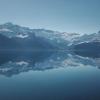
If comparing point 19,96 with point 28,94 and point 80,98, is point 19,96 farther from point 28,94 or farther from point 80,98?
point 80,98

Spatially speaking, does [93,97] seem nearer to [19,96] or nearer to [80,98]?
[80,98]

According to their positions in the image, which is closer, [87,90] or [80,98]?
[80,98]

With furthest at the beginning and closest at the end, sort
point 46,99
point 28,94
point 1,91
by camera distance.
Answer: point 1,91, point 28,94, point 46,99

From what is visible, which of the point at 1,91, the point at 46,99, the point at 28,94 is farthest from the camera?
the point at 1,91

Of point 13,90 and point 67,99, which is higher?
point 13,90

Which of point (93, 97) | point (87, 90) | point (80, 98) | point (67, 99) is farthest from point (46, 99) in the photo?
point (87, 90)

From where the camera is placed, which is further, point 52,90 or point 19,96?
point 52,90

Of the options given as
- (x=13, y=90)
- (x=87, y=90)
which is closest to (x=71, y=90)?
(x=87, y=90)

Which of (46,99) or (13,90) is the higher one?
(13,90)
